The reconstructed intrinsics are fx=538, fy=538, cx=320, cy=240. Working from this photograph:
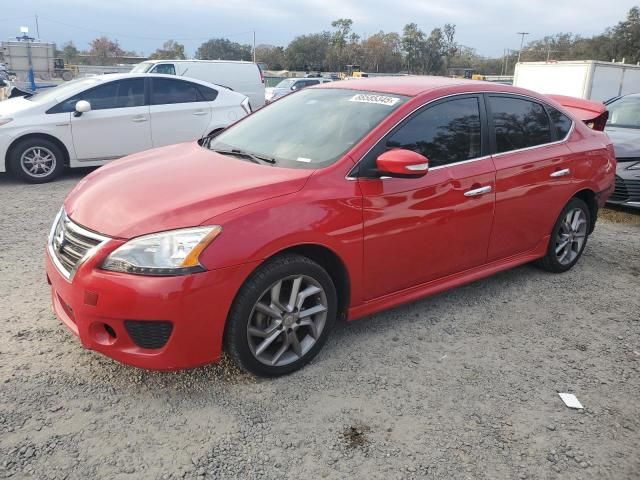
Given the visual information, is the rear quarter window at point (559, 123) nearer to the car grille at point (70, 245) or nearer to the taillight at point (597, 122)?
the taillight at point (597, 122)

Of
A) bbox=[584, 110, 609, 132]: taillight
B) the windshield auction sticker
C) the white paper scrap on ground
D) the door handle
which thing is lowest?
the white paper scrap on ground

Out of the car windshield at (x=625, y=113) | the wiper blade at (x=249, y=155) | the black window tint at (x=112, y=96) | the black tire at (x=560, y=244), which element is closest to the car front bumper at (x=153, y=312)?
the wiper blade at (x=249, y=155)

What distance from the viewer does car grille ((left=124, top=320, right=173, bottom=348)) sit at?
8.66ft

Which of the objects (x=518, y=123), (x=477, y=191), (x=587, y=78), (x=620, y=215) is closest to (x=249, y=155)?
(x=477, y=191)

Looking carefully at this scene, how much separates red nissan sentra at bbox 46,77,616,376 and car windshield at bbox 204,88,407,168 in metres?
0.02

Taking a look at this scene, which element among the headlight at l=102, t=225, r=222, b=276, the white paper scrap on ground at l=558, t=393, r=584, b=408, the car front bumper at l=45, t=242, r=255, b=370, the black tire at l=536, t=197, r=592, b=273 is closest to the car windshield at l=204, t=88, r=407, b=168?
the headlight at l=102, t=225, r=222, b=276

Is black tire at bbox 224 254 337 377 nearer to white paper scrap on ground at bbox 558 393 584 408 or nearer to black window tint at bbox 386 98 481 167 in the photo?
black window tint at bbox 386 98 481 167

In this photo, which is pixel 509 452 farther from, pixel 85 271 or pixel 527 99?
pixel 527 99

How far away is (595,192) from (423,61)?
3271 inches

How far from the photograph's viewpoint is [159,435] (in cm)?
260

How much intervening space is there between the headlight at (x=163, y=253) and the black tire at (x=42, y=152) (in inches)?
222

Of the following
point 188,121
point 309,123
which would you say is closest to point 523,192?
point 309,123

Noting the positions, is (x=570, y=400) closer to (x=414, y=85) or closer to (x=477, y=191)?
(x=477, y=191)

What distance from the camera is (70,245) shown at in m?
2.90
